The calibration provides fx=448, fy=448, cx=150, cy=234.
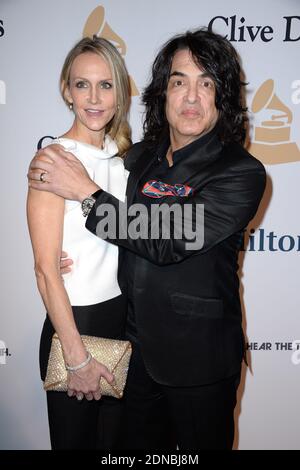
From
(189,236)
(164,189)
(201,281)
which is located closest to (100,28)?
(164,189)

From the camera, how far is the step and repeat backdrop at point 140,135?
7.29ft

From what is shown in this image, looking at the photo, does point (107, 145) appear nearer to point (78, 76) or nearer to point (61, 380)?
point (78, 76)

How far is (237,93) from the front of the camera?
5.82ft

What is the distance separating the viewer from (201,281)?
1.63m

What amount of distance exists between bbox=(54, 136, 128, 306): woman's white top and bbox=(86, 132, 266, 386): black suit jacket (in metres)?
0.10

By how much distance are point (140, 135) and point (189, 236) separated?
39.9 inches

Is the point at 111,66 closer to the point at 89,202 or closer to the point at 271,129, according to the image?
the point at 89,202

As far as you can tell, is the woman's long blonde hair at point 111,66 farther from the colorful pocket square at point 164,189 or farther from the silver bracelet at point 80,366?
the silver bracelet at point 80,366

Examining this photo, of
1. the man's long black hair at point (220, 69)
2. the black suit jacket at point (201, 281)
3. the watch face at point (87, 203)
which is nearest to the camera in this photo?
the watch face at point (87, 203)

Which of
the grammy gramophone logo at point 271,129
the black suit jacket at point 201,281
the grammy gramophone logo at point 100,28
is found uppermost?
the grammy gramophone logo at point 100,28

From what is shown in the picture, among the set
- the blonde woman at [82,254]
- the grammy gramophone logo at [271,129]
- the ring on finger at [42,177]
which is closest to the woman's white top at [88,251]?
the blonde woman at [82,254]

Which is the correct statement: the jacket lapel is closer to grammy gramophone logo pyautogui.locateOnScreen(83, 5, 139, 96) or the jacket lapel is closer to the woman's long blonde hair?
the woman's long blonde hair

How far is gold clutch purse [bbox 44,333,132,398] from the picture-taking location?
1.55 m

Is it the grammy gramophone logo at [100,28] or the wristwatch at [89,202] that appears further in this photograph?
the grammy gramophone logo at [100,28]
